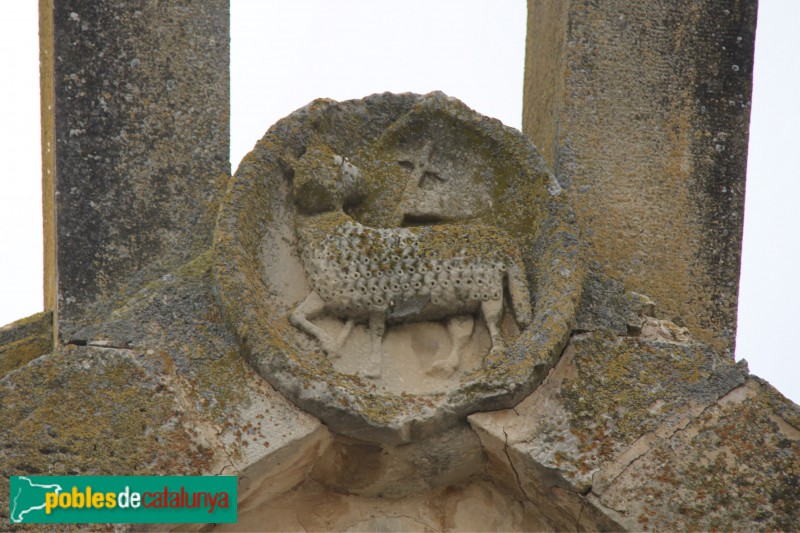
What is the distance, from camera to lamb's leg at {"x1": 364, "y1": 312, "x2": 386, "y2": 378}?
661 centimetres

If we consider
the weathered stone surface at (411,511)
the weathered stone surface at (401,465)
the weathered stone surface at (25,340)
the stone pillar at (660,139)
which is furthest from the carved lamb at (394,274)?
the weathered stone surface at (25,340)

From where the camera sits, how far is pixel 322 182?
6840mm

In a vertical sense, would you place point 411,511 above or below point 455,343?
below

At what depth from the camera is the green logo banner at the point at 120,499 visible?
19.6 feet

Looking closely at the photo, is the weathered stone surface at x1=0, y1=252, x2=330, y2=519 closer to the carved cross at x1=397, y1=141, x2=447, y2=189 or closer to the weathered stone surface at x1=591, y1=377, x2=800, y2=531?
the carved cross at x1=397, y1=141, x2=447, y2=189

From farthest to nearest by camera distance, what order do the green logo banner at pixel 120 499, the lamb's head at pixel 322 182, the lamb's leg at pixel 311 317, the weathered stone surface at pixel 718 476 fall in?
the lamb's head at pixel 322 182 < the lamb's leg at pixel 311 317 < the weathered stone surface at pixel 718 476 < the green logo banner at pixel 120 499

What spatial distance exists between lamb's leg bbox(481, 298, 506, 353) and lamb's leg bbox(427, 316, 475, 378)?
0.33 ft

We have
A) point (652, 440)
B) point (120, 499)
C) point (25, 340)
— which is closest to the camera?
point (120, 499)

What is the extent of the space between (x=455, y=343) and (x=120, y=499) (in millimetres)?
1642

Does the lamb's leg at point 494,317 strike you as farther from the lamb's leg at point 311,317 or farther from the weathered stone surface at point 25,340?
the weathered stone surface at point 25,340

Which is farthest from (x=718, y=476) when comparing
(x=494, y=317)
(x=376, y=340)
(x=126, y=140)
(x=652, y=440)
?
(x=126, y=140)

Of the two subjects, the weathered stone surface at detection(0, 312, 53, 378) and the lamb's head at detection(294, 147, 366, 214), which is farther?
the weathered stone surface at detection(0, 312, 53, 378)

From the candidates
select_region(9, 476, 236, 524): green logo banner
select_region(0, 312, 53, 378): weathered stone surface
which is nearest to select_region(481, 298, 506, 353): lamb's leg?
select_region(9, 476, 236, 524): green logo banner

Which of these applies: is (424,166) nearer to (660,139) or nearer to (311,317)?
(311,317)
